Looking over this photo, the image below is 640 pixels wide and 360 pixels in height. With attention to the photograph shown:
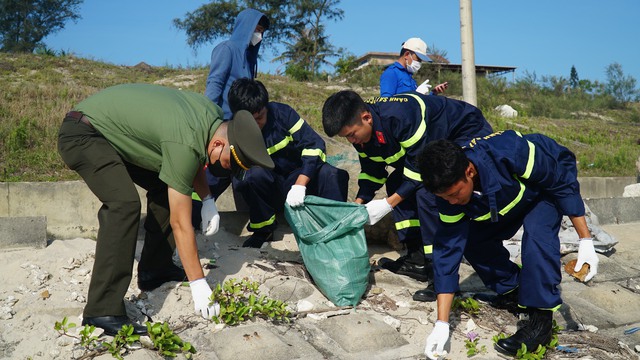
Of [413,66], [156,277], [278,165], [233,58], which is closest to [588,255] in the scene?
[278,165]

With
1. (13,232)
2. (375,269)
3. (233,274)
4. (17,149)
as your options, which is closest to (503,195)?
(375,269)

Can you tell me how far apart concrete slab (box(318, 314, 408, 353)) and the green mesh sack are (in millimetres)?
261

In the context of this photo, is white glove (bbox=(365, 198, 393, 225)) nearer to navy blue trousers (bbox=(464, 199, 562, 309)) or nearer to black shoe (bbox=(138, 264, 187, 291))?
navy blue trousers (bbox=(464, 199, 562, 309))

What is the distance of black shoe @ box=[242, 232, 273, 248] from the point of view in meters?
4.49

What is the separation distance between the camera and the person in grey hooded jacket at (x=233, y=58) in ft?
15.5

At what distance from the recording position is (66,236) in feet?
14.9

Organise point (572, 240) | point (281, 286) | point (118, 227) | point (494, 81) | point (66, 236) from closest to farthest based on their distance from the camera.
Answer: point (118, 227) → point (281, 286) → point (66, 236) → point (572, 240) → point (494, 81)

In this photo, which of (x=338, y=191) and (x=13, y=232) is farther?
(x=338, y=191)

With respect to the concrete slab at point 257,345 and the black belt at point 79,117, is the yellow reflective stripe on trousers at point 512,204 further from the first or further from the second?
the black belt at point 79,117

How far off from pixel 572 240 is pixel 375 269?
7.00 ft

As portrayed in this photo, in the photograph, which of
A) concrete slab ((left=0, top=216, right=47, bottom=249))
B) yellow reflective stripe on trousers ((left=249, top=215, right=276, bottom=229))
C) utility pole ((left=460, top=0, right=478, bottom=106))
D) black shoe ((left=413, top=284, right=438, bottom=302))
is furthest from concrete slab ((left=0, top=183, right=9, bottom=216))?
utility pole ((left=460, top=0, right=478, bottom=106))

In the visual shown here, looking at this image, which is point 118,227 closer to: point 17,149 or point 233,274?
point 233,274

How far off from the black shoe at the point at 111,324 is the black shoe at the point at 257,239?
159 centimetres

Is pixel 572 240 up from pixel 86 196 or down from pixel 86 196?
down
